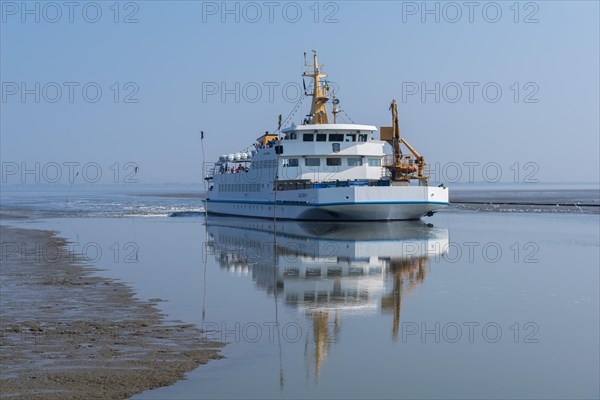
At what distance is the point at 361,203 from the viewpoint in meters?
43.9

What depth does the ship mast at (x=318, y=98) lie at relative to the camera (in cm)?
5547

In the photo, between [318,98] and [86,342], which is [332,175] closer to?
[318,98]

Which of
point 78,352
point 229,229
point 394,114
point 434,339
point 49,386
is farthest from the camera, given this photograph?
point 394,114

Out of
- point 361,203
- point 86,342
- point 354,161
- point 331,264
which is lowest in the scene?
point 86,342

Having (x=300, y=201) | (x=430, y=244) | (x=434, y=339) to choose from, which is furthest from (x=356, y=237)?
(x=434, y=339)

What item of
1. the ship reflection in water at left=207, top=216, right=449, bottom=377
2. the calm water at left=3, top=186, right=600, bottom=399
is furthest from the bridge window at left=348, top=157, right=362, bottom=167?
the calm water at left=3, top=186, right=600, bottom=399

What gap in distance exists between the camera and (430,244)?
1291 inches

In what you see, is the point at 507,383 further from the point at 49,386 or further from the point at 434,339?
the point at 49,386

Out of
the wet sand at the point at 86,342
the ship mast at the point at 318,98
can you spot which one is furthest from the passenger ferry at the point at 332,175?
the wet sand at the point at 86,342

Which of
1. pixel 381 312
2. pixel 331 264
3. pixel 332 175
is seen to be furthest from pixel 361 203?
pixel 381 312

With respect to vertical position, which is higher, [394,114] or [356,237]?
[394,114]

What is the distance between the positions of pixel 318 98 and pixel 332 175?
8.78 meters

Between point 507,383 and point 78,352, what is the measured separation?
6699mm

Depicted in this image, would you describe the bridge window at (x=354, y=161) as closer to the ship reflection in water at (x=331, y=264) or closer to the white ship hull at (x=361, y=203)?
the white ship hull at (x=361, y=203)
